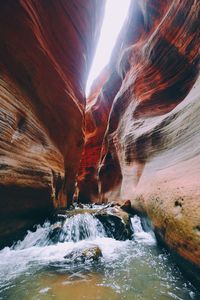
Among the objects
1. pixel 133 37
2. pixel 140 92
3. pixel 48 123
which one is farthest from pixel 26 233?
pixel 133 37

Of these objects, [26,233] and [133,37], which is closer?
[26,233]

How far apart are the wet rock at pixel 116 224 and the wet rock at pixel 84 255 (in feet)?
5.49

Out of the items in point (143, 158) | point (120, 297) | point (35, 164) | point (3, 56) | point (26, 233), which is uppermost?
point (3, 56)

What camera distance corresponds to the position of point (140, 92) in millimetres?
9867

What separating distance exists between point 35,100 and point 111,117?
276 inches

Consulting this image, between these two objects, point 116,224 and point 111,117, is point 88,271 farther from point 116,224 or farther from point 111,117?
point 111,117

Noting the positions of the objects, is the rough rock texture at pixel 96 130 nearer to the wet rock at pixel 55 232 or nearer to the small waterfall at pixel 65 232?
the small waterfall at pixel 65 232

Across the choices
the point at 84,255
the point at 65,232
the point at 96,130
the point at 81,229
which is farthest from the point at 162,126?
the point at 96,130

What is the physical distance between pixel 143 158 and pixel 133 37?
32.0 ft

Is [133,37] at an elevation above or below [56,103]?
above

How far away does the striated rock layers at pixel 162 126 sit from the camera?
11.7ft

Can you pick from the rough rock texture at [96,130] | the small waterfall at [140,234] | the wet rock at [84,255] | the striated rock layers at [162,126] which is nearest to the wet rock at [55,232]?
the wet rock at [84,255]

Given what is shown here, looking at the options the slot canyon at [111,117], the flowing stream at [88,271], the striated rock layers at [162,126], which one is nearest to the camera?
the flowing stream at [88,271]

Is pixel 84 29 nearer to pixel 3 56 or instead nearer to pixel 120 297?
pixel 3 56
